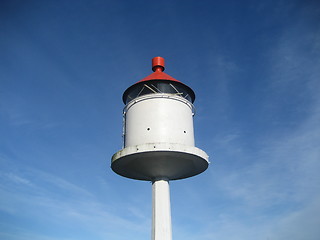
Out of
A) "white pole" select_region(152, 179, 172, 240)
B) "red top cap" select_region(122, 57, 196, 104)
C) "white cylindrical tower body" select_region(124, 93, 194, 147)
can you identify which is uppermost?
"red top cap" select_region(122, 57, 196, 104)

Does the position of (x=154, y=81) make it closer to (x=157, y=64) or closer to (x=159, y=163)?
(x=157, y=64)

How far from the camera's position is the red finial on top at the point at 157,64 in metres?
22.0

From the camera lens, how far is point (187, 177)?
2066 centimetres

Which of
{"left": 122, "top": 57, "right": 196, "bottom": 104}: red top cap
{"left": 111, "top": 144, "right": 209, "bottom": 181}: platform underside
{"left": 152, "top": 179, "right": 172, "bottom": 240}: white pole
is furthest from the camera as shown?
{"left": 122, "top": 57, "right": 196, "bottom": 104}: red top cap

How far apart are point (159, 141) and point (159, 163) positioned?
4.68ft

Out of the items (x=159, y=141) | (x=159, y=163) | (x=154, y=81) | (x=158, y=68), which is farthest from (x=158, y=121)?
(x=158, y=68)

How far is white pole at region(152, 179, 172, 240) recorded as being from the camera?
18.3m

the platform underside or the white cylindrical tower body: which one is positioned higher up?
the white cylindrical tower body

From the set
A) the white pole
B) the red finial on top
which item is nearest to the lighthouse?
the white pole

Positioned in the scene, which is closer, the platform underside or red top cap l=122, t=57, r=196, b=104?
the platform underside

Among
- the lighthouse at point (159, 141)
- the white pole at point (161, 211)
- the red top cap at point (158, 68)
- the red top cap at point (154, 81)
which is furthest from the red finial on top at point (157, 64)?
the white pole at point (161, 211)

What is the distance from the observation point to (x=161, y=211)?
61.7 feet

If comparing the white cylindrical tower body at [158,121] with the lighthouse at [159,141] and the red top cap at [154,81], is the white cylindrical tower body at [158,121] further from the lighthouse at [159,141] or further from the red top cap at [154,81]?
the red top cap at [154,81]

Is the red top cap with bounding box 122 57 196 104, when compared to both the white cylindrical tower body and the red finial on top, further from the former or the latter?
the white cylindrical tower body
